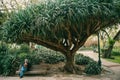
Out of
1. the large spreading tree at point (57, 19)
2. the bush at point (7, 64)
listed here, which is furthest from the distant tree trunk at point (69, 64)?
the bush at point (7, 64)

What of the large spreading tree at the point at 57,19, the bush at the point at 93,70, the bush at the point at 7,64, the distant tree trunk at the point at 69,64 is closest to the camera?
the large spreading tree at the point at 57,19

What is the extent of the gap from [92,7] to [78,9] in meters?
0.93

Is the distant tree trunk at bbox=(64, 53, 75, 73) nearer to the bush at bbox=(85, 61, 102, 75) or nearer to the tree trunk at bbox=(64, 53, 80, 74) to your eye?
the tree trunk at bbox=(64, 53, 80, 74)

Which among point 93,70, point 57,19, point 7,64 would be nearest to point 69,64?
point 93,70

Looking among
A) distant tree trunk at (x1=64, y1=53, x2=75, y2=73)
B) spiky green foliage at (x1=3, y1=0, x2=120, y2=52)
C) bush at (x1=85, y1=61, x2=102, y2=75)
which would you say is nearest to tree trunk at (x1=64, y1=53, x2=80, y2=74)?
distant tree trunk at (x1=64, y1=53, x2=75, y2=73)

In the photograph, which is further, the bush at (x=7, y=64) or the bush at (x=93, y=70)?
the bush at (x=93, y=70)

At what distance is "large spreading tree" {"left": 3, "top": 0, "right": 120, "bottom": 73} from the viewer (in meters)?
12.2

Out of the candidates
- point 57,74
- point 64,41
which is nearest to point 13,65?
point 57,74

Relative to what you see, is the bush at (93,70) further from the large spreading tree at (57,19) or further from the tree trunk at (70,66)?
the large spreading tree at (57,19)

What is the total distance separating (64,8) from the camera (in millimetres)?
12414

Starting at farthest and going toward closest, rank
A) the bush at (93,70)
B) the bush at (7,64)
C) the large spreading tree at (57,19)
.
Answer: the bush at (93,70), the bush at (7,64), the large spreading tree at (57,19)

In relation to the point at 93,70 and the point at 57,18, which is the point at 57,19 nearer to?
the point at 57,18

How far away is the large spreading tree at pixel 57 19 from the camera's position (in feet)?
40.1

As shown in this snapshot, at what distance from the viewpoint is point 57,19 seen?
1207cm
